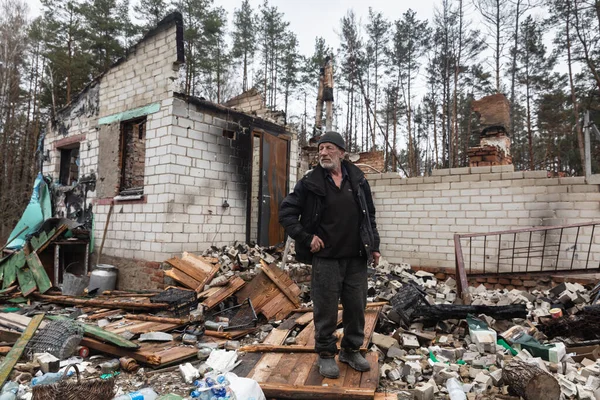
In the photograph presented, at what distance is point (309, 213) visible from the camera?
114 inches

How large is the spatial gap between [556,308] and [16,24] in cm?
2363

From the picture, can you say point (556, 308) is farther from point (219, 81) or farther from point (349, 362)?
point (219, 81)

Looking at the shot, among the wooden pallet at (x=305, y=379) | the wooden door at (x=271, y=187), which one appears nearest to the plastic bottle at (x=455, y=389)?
the wooden pallet at (x=305, y=379)

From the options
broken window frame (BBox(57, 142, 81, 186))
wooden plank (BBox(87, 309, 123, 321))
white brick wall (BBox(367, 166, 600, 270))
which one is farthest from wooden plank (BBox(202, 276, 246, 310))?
broken window frame (BBox(57, 142, 81, 186))

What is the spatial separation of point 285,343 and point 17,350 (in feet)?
8.97

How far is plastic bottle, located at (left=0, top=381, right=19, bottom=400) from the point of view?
8.80 ft

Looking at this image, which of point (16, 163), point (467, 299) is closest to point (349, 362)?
point (467, 299)

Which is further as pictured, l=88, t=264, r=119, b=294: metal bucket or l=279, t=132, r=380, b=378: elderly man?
l=88, t=264, r=119, b=294: metal bucket

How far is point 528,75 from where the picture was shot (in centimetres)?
1686

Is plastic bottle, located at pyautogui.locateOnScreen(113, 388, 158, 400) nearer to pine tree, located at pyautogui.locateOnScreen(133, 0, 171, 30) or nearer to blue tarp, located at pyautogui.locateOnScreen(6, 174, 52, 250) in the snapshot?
blue tarp, located at pyautogui.locateOnScreen(6, 174, 52, 250)

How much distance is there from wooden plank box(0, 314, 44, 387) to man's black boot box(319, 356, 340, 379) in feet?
8.77

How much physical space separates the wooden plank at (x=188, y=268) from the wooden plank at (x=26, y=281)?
2.53 m

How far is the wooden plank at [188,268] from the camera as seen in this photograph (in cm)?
600

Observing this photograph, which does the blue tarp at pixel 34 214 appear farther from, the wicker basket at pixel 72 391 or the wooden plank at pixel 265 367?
the wooden plank at pixel 265 367
